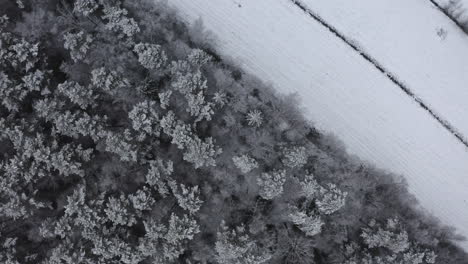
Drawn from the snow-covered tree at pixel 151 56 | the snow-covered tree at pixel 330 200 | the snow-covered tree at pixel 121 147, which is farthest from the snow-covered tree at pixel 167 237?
the snow-covered tree at pixel 151 56

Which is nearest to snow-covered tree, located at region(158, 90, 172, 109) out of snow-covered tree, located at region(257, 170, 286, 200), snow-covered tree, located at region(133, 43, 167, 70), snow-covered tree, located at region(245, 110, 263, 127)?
snow-covered tree, located at region(133, 43, 167, 70)

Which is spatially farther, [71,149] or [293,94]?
[293,94]

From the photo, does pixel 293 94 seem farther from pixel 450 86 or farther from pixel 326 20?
pixel 450 86

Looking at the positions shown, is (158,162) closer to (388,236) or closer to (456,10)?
(388,236)

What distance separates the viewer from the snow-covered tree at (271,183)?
2162 centimetres

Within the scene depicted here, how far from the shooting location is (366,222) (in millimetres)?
23438

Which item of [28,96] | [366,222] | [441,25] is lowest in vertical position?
[28,96]

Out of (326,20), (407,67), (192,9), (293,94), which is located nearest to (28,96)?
(192,9)

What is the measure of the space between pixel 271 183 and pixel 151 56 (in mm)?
8270

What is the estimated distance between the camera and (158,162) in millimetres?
21297

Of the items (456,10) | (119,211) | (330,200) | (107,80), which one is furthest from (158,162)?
(456,10)

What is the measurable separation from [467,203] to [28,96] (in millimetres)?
23453

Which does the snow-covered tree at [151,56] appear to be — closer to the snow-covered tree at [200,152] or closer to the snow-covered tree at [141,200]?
the snow-covered tree at [200,152]

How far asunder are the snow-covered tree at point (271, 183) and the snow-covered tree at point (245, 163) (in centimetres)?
67
